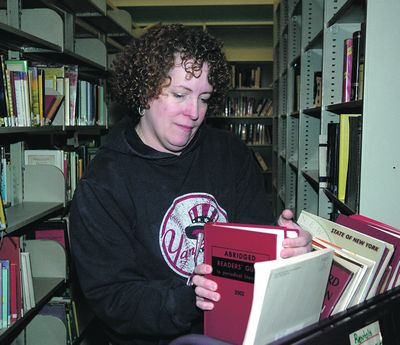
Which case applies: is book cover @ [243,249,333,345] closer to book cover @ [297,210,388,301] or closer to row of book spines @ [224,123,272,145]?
book cover @ [297,210,388,301]

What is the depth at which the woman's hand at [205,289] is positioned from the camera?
0.81 metres

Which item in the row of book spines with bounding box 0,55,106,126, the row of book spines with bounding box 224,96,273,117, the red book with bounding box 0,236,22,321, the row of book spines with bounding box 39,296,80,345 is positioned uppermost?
the row of book spines with bounding box 224,96,273,117

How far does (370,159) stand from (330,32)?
33.4 inches

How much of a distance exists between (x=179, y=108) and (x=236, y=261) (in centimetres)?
47

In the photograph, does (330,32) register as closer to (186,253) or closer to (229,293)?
(186,253)

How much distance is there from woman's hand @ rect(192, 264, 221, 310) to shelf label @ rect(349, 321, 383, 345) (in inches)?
9.8

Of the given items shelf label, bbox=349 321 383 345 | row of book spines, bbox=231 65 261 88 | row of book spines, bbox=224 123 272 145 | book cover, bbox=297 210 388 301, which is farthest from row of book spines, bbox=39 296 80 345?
row of book spines, bbox=231 65 261 88

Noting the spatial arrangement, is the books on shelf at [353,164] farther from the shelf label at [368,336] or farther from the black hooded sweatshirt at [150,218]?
the shelf label at [368,336]

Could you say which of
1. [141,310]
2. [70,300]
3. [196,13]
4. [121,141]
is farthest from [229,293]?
[196,13]

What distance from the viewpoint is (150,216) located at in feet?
3.67

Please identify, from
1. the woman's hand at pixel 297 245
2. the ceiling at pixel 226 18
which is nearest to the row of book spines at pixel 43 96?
the woman's hand at pixel 297 245

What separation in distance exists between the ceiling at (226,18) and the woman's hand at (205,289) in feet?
12.5

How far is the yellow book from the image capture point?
66.7 inches

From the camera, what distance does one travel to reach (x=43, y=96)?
86.4 inches
